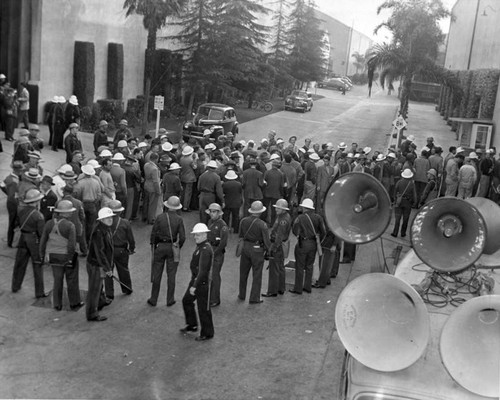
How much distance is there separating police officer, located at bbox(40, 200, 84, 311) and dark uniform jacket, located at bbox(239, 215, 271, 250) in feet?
9.29

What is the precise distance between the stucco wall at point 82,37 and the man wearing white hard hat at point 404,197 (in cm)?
1494

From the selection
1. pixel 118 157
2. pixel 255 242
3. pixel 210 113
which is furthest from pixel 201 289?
pixel 210 113

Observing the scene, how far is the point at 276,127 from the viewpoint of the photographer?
38.2 metres

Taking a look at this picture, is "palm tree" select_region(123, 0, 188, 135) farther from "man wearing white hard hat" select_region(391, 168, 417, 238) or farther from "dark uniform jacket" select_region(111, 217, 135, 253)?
"dark uniform jacket" select_region(111, 217, 135, 253)

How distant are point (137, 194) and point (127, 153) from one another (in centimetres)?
98

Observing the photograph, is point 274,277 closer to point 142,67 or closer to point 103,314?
point 103,314

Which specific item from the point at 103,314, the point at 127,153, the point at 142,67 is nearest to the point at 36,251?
the point at 103,314

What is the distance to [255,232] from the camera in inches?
444

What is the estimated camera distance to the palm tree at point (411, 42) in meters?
31.1

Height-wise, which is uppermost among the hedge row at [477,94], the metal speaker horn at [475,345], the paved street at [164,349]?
the hedge row at [477,94]

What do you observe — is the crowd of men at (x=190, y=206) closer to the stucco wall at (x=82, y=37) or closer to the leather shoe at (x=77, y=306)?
the leather shoe at (x=77, y=306)

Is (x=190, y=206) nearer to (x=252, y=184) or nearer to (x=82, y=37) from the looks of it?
(x=252, y=184)

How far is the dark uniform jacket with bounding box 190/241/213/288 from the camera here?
31.8ft

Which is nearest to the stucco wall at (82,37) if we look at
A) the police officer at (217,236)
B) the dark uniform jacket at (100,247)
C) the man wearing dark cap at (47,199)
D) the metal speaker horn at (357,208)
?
the man wearing dark cap at (47,199)
